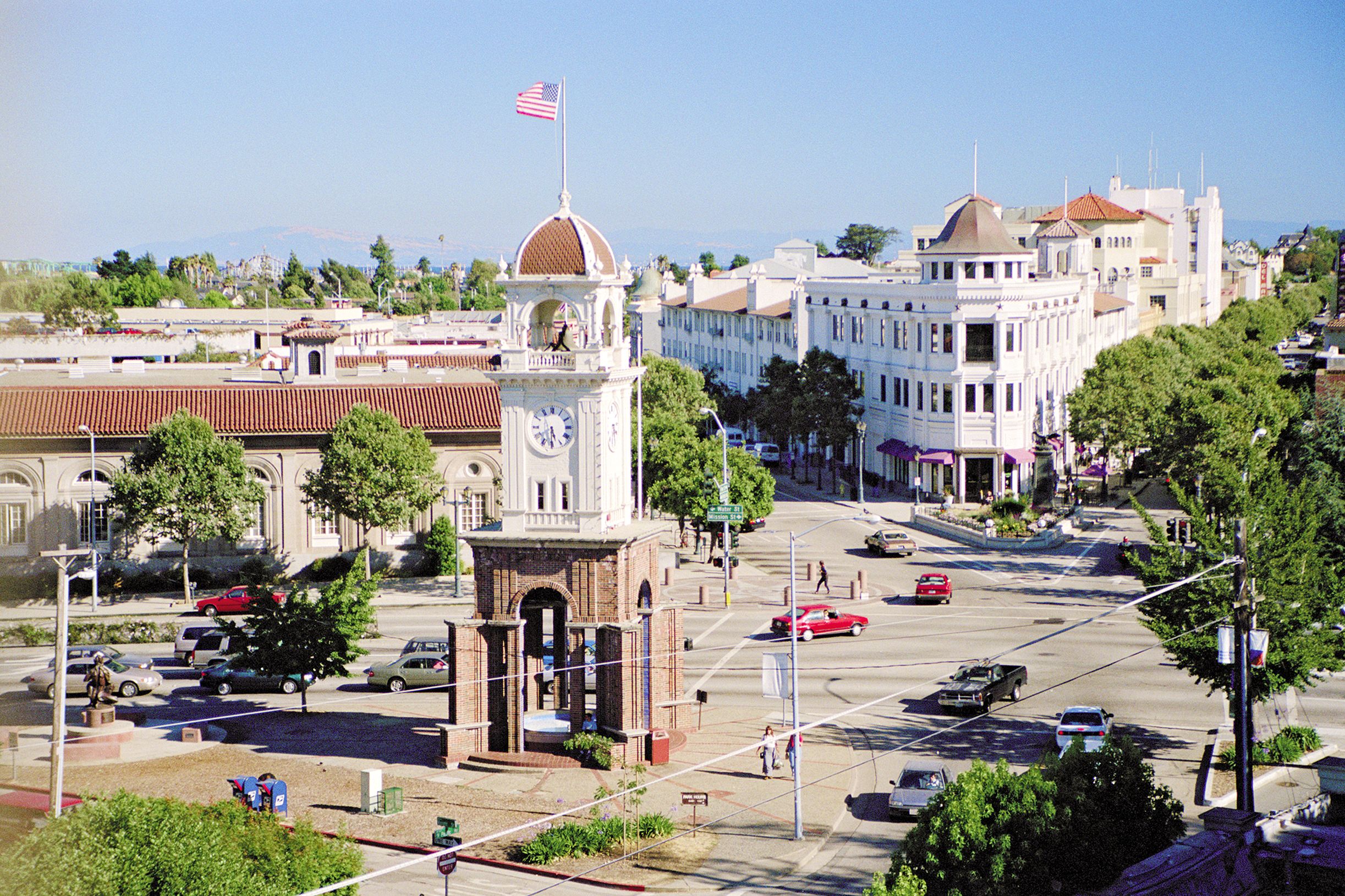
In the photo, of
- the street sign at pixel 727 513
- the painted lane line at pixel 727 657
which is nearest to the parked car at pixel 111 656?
the painted lane line at pixel 727 657

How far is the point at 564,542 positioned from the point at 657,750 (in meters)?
5.99

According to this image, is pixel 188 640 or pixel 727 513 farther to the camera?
pixel 727 513

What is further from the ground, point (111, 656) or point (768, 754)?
point (111, 656)

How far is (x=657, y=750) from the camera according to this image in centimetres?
3781

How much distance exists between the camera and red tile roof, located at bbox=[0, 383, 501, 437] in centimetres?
6419

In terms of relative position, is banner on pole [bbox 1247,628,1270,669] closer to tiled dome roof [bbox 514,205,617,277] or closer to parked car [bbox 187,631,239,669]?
tiled dome roof [bbox 514,205,617,277]

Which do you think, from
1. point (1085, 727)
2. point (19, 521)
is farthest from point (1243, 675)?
point (19, 521)

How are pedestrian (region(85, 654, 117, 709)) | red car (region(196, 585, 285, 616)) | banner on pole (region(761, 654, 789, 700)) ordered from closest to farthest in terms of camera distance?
1. banner on pole (region(761, 654, 789, 700))
2. pedestrian (region(85, 654, 117, 709))
3. red car (region(196, 585, 285, 616))

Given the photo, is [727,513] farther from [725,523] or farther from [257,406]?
[257,406]

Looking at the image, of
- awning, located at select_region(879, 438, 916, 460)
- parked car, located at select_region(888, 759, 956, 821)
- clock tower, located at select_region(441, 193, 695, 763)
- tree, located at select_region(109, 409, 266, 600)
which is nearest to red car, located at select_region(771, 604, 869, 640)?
clock tower, located at select_region(441, 193, 695, 763)

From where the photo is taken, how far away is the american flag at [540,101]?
41250mm

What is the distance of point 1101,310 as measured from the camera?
11450 centimetres

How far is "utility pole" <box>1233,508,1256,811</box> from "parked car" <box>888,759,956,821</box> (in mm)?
6498

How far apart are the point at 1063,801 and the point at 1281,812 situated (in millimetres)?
6519
